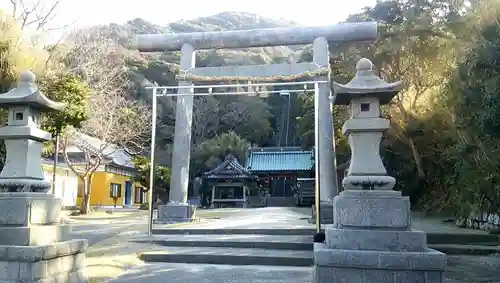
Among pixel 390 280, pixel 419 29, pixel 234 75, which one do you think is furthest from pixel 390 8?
pixel 390 280

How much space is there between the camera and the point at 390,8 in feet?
59.5

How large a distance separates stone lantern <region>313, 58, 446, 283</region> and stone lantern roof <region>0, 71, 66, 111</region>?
400 centimetres

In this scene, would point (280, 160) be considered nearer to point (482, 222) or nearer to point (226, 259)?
point (482, 222)

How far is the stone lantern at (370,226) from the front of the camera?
4855 millimetres

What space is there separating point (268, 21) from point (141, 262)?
Result: 79.7 metres

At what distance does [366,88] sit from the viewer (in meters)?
5.63

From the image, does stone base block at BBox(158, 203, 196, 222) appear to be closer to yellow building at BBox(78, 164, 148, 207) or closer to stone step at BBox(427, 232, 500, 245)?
stone step at BBox(427, 232, 500, 245)

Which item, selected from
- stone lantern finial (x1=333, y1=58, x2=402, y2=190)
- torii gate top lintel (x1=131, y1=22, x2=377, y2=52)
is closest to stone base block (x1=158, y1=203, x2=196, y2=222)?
torii gate top lintel (x1=131, y1=22, x2=377, y2=52)

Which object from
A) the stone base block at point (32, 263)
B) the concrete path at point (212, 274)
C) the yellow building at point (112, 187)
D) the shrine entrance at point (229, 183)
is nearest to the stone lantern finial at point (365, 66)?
the concrete path at point (212, 274)

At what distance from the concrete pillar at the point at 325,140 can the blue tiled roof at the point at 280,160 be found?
1837cm

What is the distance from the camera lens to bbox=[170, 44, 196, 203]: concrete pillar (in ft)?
41.5

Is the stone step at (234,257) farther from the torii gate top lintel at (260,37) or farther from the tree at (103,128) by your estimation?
the tree at (103,128)

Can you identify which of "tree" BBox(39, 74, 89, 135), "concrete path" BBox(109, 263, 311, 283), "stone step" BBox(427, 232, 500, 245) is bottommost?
"concrete path" BBox(109, 263, 311, 283)

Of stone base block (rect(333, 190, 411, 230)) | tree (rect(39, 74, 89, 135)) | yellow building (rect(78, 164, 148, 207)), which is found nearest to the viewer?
stone base block (rect(333, 190, 411, 230))
